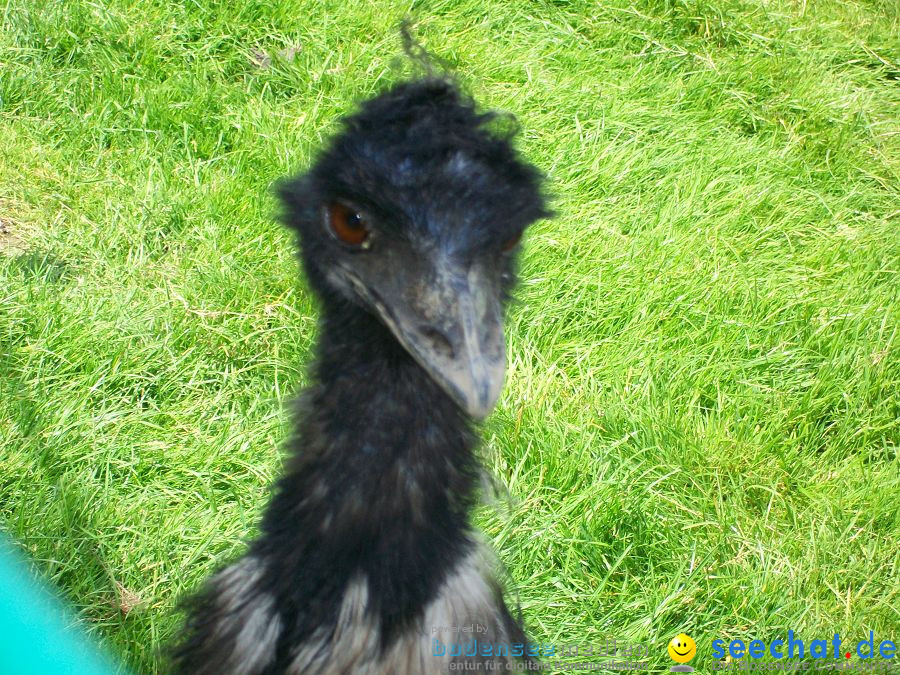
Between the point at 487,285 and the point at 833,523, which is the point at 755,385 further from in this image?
the point at 487,285

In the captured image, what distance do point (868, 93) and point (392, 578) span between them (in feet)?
16.1

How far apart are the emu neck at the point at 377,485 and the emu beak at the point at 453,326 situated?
151 millimetres

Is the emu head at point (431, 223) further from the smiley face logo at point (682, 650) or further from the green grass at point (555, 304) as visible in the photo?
the smiley face logo at point (682, 650)

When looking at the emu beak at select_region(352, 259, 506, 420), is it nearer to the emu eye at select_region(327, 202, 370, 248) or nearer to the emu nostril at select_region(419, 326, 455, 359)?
the emu nostril at select_region(419, 326, 455, 359)

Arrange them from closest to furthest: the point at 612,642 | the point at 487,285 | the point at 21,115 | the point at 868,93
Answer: the point at 487,285 < the point at 612,642 < the point at 21,115 < the point at 868,93

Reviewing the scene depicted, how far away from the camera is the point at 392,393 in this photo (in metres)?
1.91

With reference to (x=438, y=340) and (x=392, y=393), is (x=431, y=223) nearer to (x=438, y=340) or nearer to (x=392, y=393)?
(x=438, y=340)

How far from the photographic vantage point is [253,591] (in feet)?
7.04

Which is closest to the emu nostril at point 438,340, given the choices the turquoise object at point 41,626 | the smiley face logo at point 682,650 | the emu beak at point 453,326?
the emu beak at point 453,326

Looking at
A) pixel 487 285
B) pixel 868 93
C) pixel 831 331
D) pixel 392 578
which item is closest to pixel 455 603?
pixel 392 578

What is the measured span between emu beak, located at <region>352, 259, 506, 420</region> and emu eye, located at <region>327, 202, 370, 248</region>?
0.39ft

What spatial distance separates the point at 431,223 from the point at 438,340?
23 centimetres

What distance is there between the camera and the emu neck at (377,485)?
1880 mm

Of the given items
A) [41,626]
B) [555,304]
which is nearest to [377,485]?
[41,626]
